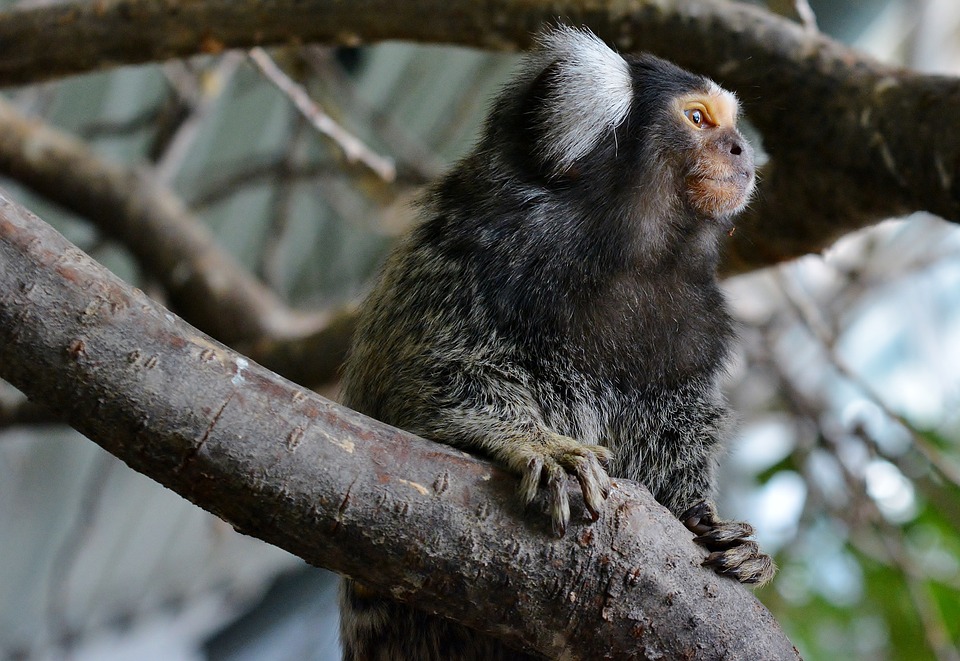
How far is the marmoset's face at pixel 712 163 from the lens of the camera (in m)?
2.14

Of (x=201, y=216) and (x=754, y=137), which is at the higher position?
(x=754, y=137)

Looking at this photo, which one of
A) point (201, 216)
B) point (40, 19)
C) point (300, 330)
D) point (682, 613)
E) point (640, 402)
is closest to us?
point (682, 613)

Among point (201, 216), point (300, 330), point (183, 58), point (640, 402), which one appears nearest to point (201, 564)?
point (201, 216)

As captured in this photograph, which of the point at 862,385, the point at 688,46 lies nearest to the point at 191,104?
the point at 688,46

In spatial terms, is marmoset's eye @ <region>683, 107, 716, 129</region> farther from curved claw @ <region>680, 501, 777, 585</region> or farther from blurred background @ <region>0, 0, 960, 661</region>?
curved claw @ <region>680, 501, 777, 585</region>

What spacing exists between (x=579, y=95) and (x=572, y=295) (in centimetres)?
46

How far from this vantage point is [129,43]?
273 centimetres

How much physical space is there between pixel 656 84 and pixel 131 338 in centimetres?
133

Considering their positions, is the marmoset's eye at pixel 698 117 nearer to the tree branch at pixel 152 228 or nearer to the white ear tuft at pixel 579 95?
the white ear tuft at pixel 579 95

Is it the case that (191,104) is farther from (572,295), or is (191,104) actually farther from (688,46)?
(572,295)

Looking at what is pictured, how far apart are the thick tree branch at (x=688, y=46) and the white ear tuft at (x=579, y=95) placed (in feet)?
1.38

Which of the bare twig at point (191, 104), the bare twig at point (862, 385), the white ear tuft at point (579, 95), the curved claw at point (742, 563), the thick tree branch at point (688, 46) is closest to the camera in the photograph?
the curved claw at point (742, 563)

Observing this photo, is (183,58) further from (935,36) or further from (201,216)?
(935,36)

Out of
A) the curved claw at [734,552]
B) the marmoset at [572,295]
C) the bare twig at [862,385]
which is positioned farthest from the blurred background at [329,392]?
the curved claw at [734,552]
